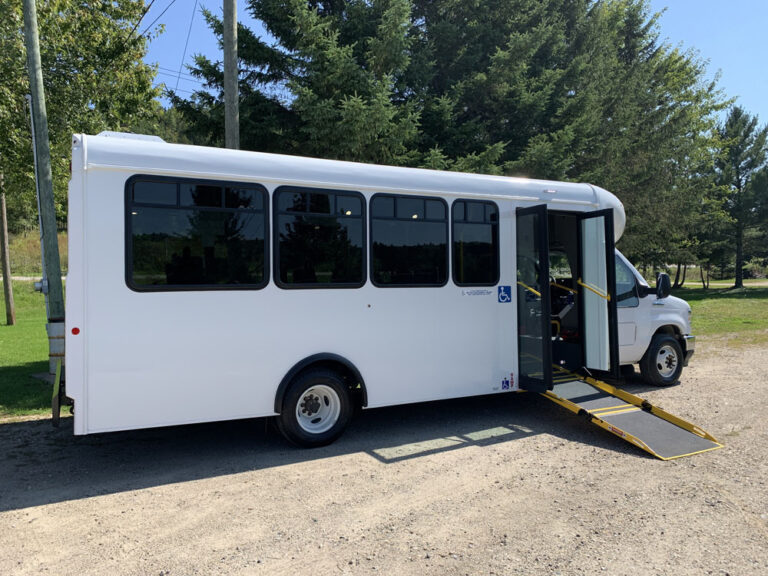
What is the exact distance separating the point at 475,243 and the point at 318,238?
1.95 metres

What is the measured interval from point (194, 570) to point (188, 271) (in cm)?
A: 258

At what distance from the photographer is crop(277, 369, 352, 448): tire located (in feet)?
18.3

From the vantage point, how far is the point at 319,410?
5.88m

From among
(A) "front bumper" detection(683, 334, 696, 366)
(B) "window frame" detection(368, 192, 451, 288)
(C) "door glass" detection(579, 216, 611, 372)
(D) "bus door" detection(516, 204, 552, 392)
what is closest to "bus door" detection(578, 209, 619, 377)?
(C) "door glass" detection(579, 216, 611, 372)

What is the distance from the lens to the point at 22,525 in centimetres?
411

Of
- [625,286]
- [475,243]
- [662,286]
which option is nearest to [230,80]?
[475,243]

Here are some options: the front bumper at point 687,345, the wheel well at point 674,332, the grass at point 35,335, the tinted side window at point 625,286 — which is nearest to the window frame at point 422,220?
the tinted side window at point 625,286

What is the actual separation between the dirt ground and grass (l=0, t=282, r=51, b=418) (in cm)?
99

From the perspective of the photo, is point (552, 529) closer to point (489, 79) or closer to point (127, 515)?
point (127, 515)

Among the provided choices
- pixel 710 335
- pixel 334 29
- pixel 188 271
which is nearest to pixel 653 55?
pixel 710 335

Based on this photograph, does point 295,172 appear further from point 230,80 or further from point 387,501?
point 230,80

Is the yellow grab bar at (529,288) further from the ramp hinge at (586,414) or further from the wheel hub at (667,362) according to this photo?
the wheel hub at (667,362)

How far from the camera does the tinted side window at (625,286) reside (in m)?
8.20

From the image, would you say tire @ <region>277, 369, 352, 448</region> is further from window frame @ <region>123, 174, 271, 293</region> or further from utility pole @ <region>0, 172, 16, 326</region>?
utility pole @ <region>0, 172, 16, 326</region>
